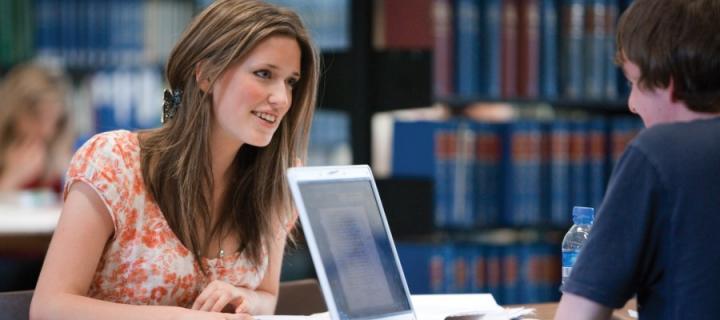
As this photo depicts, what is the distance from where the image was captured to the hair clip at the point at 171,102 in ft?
6.62

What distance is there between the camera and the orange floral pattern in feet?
6.11

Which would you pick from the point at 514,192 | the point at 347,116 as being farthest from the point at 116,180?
the point at 514,192

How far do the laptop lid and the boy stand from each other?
326mm

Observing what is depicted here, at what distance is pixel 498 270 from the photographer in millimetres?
3553

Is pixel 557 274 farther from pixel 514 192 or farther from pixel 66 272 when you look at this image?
pixel 66 272

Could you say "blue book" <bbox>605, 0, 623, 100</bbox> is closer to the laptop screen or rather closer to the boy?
the laptop screen

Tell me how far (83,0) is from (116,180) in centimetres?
268

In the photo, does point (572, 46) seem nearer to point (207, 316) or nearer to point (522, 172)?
point (522, 172)

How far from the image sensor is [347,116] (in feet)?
10.9

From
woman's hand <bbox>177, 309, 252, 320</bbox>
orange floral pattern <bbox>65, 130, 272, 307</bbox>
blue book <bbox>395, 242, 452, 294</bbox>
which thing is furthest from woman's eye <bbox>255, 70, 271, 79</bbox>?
blue book <bbox>395, 242, 452, 294</bbox>

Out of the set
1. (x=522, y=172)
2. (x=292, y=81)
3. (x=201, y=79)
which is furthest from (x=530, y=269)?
(x=201, y=79)

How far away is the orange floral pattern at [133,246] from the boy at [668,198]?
869mm

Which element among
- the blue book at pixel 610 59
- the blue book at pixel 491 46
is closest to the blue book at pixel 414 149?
the blue book at pixel 491 46

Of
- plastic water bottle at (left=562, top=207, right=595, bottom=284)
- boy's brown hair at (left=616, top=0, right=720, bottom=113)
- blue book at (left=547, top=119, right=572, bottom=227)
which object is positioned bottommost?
blue book at (left=547, top=119, right=572, bottom=227)
